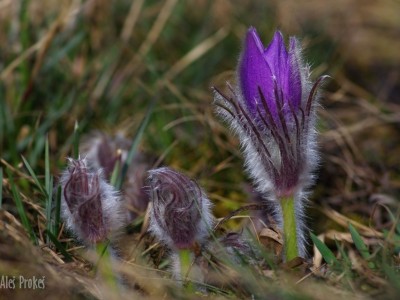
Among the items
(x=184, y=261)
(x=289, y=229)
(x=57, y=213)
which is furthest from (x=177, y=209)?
(x=57, y=213)

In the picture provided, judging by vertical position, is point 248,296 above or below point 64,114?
below

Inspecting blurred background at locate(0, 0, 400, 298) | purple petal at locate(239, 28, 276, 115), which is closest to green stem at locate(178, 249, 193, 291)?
purple petal at locate(239, 28, 276, 115)

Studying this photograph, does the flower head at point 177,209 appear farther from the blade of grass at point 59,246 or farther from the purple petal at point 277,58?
the purple petal at point 277,58

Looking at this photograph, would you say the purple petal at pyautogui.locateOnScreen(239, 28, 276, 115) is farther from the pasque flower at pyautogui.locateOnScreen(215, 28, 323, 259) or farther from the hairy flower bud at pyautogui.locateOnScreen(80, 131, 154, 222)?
the hairy flower bud at pyautogui.locateOnScreen(80, 131, 154, 222)

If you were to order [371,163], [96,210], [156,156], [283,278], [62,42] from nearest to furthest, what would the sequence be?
[283,278]
[96,210]
[156,156]
[371,163]
[62,42]

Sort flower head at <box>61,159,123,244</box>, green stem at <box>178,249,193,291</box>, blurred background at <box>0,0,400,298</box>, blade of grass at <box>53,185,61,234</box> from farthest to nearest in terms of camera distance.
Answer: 1. blurred background at <box>0,0,400,298</box>
2. blade of grass at <box>53,185,61,234</box>
3. green stem at <box>178,249,193,291</box>
4. flower head at <box>61,159,123,244</box>

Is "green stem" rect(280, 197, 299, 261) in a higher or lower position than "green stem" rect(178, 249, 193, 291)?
higher

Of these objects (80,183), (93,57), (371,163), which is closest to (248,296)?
(80,183)

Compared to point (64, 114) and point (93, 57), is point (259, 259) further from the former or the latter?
point (93, 57)
